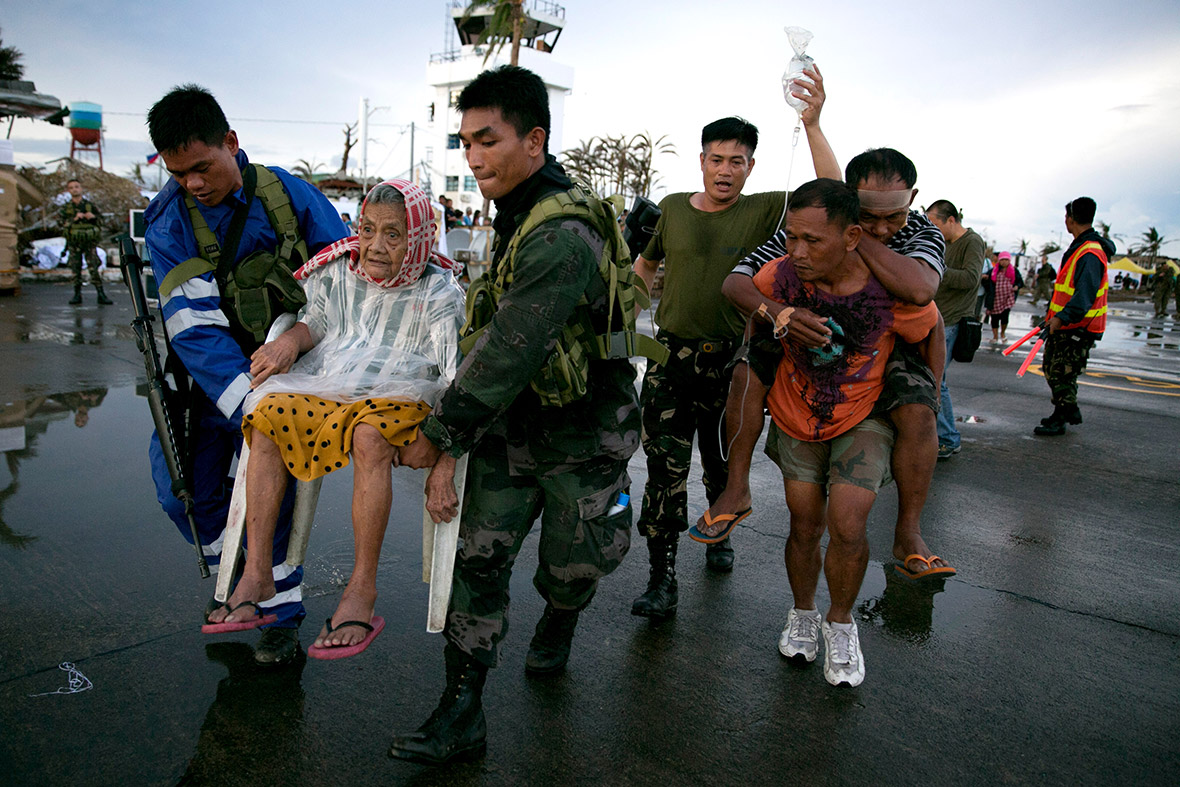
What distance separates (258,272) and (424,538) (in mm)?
1243

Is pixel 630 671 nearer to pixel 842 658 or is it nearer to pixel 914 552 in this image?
pixel 842 658

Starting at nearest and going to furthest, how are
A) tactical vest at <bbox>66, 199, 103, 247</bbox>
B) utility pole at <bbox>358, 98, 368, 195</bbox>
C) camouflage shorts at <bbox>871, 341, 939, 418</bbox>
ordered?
camouflage shorts at <bbox>871, 341, 939, 418</bbox> < tactical vest at <bbox>66, 199, 103, 247</bbox> < utility pole at <bbox>358, 98, 368, 195</bbox>

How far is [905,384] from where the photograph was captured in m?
2.89

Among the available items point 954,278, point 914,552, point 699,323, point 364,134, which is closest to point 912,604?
point 914,552

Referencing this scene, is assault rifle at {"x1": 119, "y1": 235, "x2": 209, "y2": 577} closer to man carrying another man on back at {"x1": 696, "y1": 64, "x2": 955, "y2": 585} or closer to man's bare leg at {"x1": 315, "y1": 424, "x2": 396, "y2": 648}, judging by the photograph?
man's bare leg at {"x1": 315, "y1": 424, "x2": 396, "y2": 648}

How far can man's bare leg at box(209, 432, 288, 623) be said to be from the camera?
2398mm

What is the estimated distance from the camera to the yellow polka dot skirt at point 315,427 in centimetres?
235

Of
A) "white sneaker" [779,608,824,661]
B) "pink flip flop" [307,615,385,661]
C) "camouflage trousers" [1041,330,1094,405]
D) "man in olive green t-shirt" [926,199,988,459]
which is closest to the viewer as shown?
"pink flip flop" [307,615,385,661]

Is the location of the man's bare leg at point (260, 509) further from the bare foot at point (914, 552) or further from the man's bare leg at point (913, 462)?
the bare foot at point (914, 552)

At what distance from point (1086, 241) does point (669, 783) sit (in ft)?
23.4

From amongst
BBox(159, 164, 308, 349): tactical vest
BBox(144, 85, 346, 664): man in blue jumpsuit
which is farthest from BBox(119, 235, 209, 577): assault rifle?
BBox(159, 164, 308, 349): tactical vest

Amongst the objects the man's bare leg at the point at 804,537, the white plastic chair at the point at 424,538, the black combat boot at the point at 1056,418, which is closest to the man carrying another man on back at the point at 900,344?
the man's bare leg at the point at 804,537

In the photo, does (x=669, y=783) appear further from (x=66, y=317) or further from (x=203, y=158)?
(x=66, y=317)

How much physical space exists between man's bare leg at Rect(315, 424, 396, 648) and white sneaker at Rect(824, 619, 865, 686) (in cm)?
175
